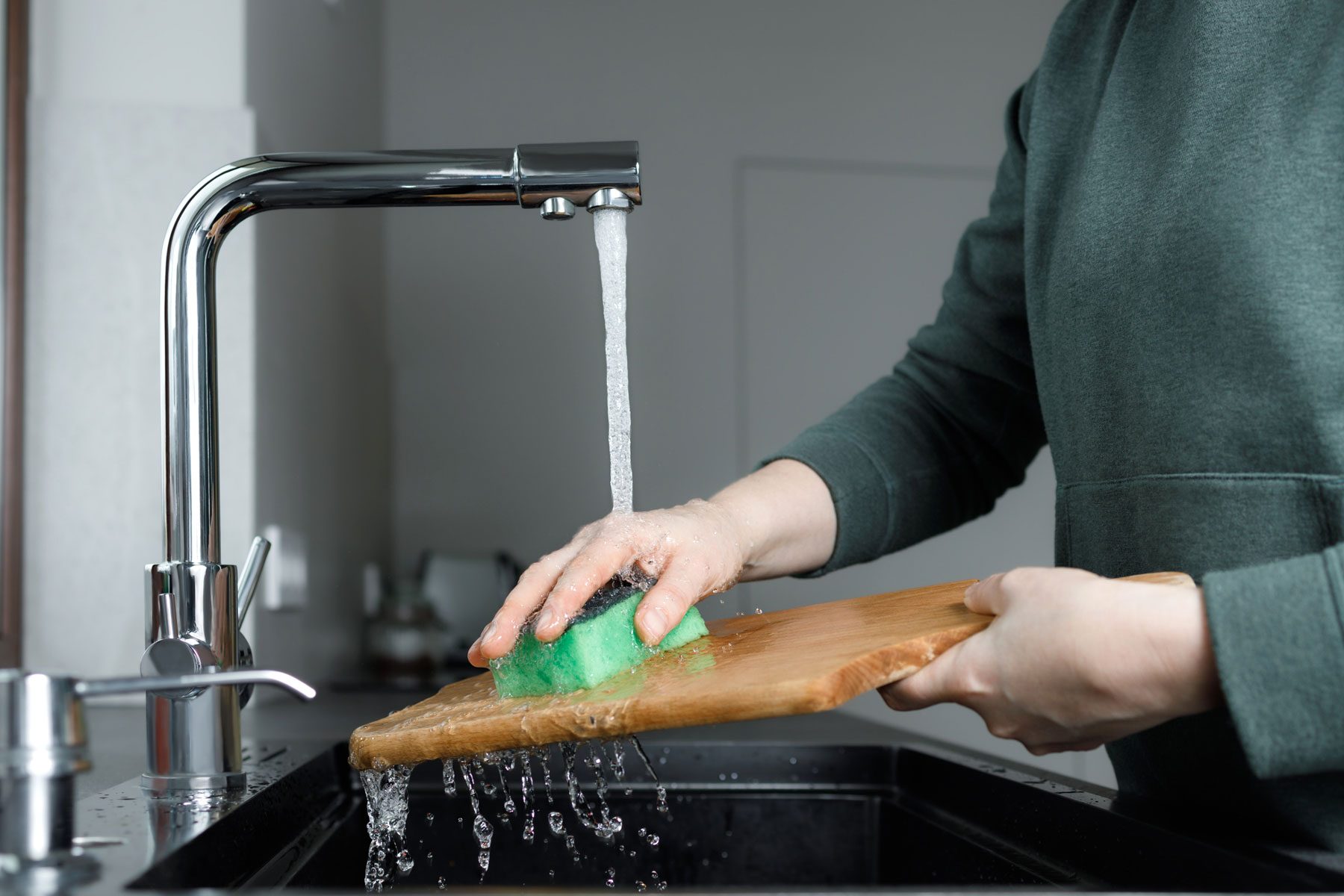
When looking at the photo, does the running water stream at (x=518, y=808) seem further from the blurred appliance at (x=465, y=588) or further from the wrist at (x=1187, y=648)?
the blurred appliance at (x=465, y=588)

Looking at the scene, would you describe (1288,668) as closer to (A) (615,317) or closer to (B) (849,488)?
(A) (615,317)

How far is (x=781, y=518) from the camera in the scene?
93 centimetres

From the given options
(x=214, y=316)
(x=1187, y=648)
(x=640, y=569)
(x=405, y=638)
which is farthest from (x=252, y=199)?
(x=405, y=638)

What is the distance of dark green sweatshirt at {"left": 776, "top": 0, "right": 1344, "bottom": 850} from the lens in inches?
19.9

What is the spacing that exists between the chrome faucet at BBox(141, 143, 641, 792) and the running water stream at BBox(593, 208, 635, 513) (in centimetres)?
1

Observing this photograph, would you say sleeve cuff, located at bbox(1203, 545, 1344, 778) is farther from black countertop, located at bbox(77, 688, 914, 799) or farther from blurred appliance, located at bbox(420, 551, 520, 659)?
blurred appliance, located at bbox(420, 551, 520, 659)

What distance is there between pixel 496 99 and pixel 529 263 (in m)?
0.45

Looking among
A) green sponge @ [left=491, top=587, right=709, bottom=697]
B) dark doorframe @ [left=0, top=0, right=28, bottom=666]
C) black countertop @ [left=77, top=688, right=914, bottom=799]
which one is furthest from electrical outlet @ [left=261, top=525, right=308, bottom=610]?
green sponge @ [left=491, top=587, right=709, bottom=697]

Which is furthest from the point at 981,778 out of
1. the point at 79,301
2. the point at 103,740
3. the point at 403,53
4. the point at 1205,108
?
the point at 403,53

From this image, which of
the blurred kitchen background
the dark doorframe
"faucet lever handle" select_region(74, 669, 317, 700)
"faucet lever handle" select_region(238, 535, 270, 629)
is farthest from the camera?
the blurred kitchen background

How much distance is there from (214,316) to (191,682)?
1.03 feet

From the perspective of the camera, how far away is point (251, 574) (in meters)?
0.76

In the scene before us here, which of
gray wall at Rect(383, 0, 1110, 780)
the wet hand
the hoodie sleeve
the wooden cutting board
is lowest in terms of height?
the wooden cutting board

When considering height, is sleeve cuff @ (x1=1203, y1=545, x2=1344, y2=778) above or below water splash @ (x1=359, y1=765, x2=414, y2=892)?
above
